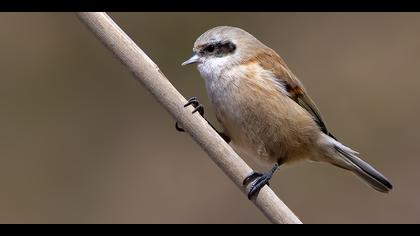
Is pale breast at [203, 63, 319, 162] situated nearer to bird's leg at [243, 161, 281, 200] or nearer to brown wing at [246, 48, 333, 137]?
brown wing at [246, 48, 333, 137]

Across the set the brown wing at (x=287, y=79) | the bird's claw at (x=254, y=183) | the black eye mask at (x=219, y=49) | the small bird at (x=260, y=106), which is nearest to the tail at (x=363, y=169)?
the small bird at (x=260, y=106)

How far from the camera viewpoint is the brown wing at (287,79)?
3.16 meters

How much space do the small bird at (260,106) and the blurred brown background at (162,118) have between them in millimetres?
1831

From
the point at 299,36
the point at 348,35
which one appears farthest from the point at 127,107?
the point at 348,35

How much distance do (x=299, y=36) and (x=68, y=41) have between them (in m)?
1.93

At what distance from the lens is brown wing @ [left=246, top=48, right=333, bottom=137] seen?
3.16 metres

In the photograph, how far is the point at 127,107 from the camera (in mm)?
5637

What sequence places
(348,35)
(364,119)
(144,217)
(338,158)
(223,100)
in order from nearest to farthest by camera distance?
(223,100)
(338,158)
(144,217)
(364,119)
(348,35)

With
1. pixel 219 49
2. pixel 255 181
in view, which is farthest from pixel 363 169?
pixel 255 181

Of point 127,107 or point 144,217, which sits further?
point 127,107

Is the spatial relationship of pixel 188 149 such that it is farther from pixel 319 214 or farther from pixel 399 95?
pixel 399 95

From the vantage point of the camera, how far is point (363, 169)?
3.27m

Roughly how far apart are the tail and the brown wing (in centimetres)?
13

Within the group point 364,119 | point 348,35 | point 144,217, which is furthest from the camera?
point 348,35
